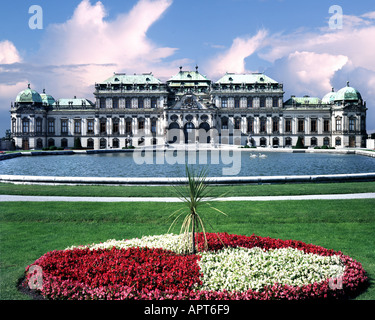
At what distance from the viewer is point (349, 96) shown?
88562 millimetres

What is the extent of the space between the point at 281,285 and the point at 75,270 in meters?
4.60

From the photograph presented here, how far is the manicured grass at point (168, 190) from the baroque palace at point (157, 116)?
65.9m

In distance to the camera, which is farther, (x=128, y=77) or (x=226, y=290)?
(x=128, y=77)

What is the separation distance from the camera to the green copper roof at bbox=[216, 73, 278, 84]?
92750 millimetres

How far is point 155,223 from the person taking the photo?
14617 millimetres

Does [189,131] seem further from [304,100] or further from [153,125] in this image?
[304,100]

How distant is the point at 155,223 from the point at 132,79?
8346cm

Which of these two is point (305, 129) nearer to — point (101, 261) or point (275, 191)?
point (275, 191)

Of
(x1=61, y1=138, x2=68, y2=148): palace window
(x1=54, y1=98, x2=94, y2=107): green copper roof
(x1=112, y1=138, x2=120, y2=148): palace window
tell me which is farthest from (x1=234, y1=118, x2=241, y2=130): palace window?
(x1=61, y1=138, x2=68, y2=148): palace window

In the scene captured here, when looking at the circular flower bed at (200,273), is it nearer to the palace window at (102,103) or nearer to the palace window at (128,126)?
the palace window at (128,126)
